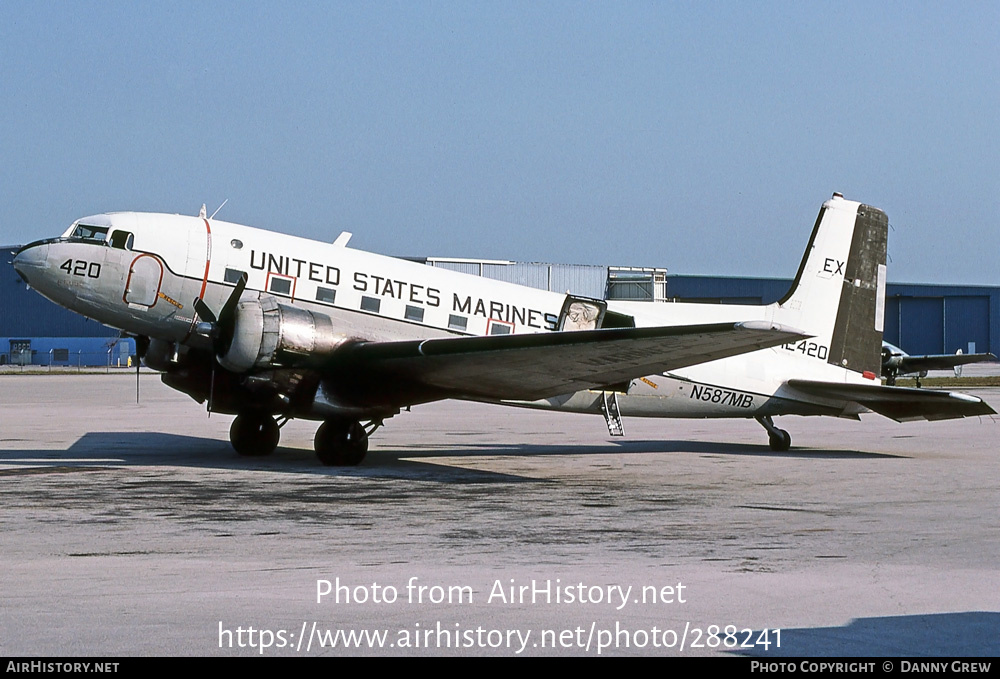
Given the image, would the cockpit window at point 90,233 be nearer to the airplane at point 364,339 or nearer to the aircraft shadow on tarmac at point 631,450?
the airplane at point 364,339

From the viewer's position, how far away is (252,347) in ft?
52.4

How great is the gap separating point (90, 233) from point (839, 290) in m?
13.9

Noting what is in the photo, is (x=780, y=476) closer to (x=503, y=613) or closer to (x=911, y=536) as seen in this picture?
(x=911, y=536)

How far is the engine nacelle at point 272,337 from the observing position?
16.0 meters

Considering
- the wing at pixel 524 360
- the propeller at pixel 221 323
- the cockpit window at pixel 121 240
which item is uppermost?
the cockpit window at pixel 121 240

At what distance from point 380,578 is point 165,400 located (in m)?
33.7

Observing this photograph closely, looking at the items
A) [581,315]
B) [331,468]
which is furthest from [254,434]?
[581,315]

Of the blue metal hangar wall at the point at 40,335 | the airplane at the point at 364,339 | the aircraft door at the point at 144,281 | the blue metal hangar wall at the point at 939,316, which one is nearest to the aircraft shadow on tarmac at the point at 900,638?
the airplane at the point at 364,339

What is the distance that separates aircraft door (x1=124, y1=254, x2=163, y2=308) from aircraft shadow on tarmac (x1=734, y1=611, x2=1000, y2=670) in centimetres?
1284

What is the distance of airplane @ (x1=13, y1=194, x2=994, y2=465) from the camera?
51.9ft

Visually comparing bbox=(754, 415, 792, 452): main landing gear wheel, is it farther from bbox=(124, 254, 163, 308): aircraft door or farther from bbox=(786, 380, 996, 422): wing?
bbox=(124, 254, 163, 308): aircraft door

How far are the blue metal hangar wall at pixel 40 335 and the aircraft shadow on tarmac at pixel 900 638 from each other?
83.9 metres

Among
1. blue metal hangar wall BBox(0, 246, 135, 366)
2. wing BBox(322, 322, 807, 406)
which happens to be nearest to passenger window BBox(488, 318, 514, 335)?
wing BBox(322, 322, 807, 406)

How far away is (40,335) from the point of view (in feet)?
294
